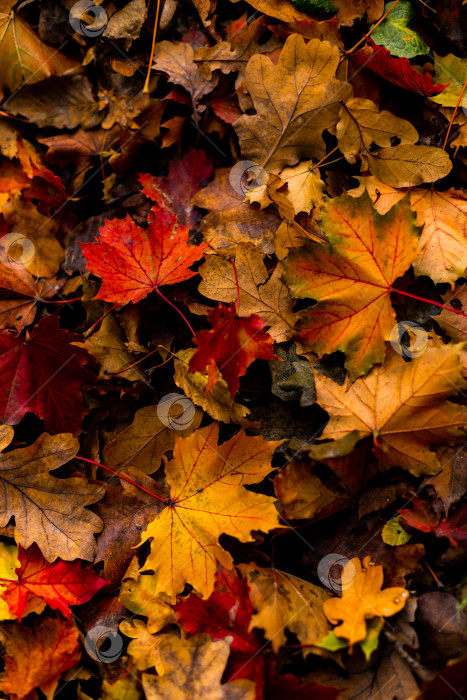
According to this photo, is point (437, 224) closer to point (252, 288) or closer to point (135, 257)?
point (252, 288)

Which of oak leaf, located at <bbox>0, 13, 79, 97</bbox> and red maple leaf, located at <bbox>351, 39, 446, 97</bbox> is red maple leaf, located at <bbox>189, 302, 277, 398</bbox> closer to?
red maple leaf, located at <bbox>351, 39, 446, 97</bbox>

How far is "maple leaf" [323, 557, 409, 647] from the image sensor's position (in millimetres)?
1128

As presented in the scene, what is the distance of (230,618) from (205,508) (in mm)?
260

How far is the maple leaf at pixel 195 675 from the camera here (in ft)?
3.64

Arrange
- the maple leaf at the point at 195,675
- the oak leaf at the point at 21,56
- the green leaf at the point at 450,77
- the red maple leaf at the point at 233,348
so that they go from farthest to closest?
1. the oak leaf at the point at 21,56
2. the green leaf at the point at 450,77
3. the red maple leaf at the point at 233,348
4. the maple leaf at the point at 195,675

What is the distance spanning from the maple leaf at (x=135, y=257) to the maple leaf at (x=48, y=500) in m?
0.46

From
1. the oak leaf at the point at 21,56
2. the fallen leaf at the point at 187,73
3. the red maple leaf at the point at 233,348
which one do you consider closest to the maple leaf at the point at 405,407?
the red maple leaf at the point at 233,348

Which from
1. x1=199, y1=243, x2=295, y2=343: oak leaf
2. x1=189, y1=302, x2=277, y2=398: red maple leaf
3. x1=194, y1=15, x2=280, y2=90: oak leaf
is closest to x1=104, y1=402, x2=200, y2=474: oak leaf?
x1=189, y1=302, x2=277, y2=398: red maple leaf

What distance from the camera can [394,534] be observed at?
1292 millimetres

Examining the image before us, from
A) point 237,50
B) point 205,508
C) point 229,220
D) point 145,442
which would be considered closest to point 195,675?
point 205,508

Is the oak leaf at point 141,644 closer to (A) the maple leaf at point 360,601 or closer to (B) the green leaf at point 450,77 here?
(A) the maple leaf at point 360,601

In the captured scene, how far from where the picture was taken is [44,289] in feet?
5.75

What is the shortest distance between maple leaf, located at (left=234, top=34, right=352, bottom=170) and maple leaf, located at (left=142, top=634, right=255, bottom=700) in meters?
1.29

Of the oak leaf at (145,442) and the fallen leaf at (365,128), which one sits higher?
the fallen leaf at (365,128)
